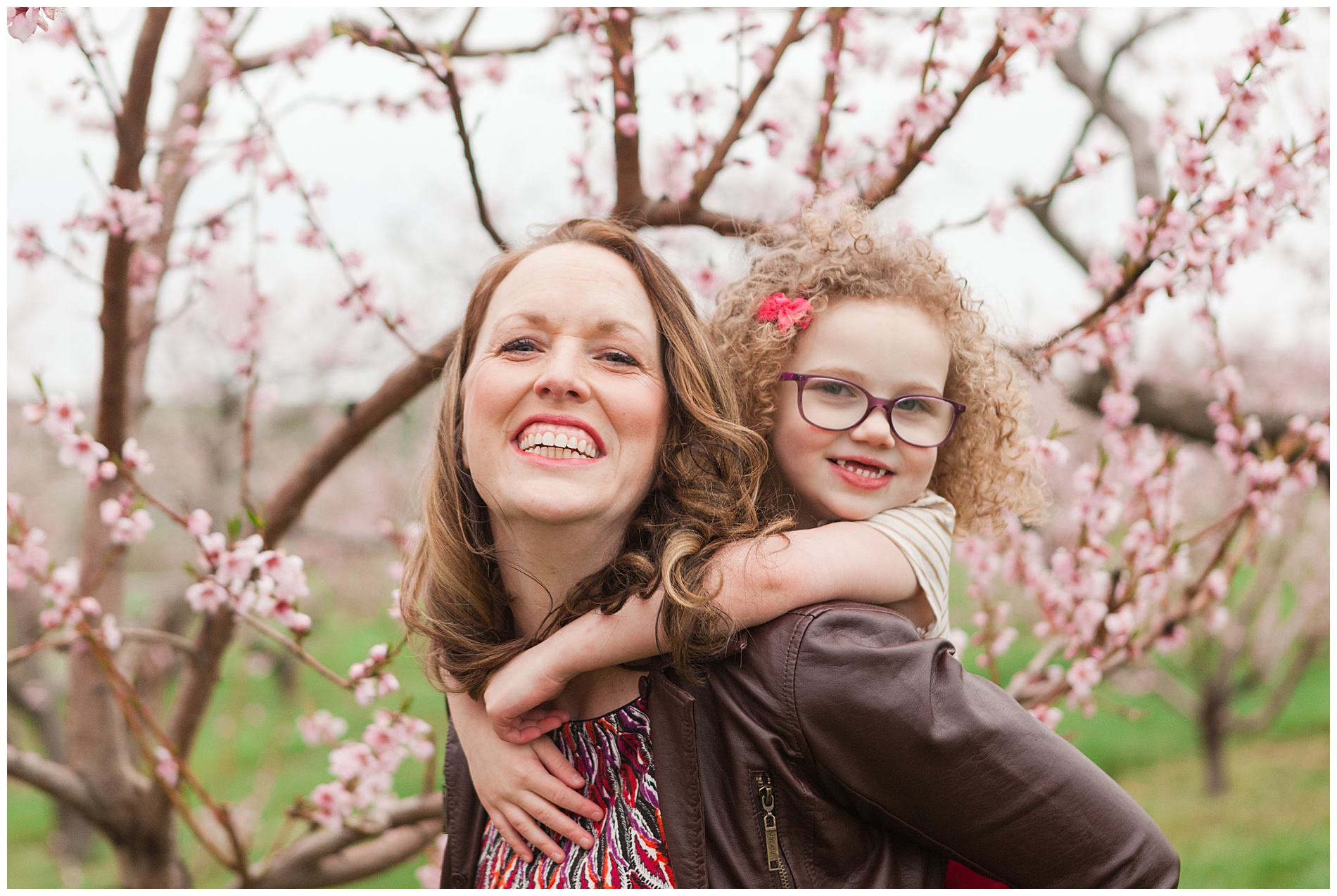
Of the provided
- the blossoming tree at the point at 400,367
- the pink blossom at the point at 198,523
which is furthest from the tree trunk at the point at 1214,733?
the pink blossom at the point at 198,523

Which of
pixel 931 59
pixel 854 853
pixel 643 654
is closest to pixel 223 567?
pixel 643 654

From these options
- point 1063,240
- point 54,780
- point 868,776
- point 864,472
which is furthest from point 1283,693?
point 54,780

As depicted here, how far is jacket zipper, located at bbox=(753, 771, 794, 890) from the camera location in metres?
1.32

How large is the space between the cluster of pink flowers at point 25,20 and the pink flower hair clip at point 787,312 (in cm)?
116

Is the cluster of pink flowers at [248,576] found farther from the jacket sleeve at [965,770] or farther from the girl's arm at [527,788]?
the jacket sleeve at [965,770]

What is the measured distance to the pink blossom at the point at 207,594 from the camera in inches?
94.9

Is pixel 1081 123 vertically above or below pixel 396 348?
above

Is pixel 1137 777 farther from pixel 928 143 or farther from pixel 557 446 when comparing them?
pixel 557 446

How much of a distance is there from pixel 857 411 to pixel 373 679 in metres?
1.43

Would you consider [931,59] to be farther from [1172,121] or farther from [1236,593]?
[1236,593]

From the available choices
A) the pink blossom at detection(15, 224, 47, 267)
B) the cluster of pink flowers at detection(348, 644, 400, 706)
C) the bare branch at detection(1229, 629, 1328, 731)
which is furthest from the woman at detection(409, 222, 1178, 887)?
the bare branch at detection(1229, 629, 1328, 731)

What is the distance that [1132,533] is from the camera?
3.18m

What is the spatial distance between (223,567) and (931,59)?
2.18 metres

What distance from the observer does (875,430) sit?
1.59m
